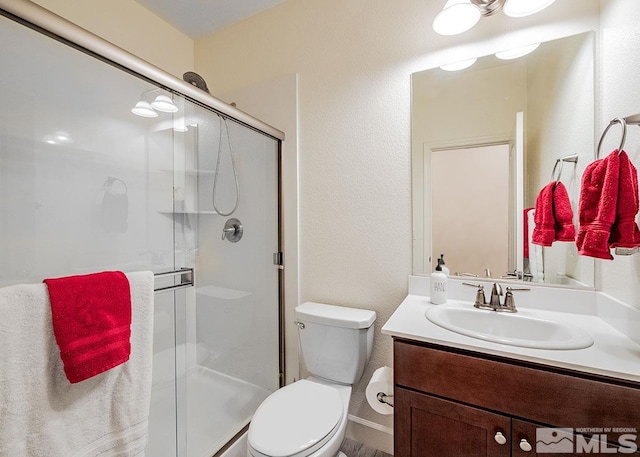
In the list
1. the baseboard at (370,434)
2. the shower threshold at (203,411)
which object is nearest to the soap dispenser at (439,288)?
the baseboard at (370,434)

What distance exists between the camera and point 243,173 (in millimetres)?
1662

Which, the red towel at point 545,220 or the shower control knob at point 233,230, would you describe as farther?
the shower control knob at point 233,230

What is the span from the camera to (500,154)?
4.17 feet

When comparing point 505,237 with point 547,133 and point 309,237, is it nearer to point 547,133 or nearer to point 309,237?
point 547,133

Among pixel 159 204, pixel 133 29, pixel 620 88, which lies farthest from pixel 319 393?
pixel 133 29

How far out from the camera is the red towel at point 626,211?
2.52 feet

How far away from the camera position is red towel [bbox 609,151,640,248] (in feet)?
2.52

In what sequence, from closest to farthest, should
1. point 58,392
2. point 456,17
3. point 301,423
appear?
point 58,392
point 301,423
point 456,17

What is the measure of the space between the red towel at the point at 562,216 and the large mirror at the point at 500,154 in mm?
37

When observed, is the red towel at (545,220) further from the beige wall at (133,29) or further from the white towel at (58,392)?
the beige wall at (133,29)

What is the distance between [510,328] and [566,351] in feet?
0.95

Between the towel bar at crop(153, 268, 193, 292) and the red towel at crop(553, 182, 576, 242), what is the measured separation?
5.26ft

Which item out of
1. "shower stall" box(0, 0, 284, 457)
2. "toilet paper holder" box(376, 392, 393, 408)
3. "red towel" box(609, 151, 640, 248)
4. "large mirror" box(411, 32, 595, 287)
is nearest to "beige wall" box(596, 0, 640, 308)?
"large mirror" box(411, 32, 595, 287)

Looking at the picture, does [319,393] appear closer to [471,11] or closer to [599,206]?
[599,206]
